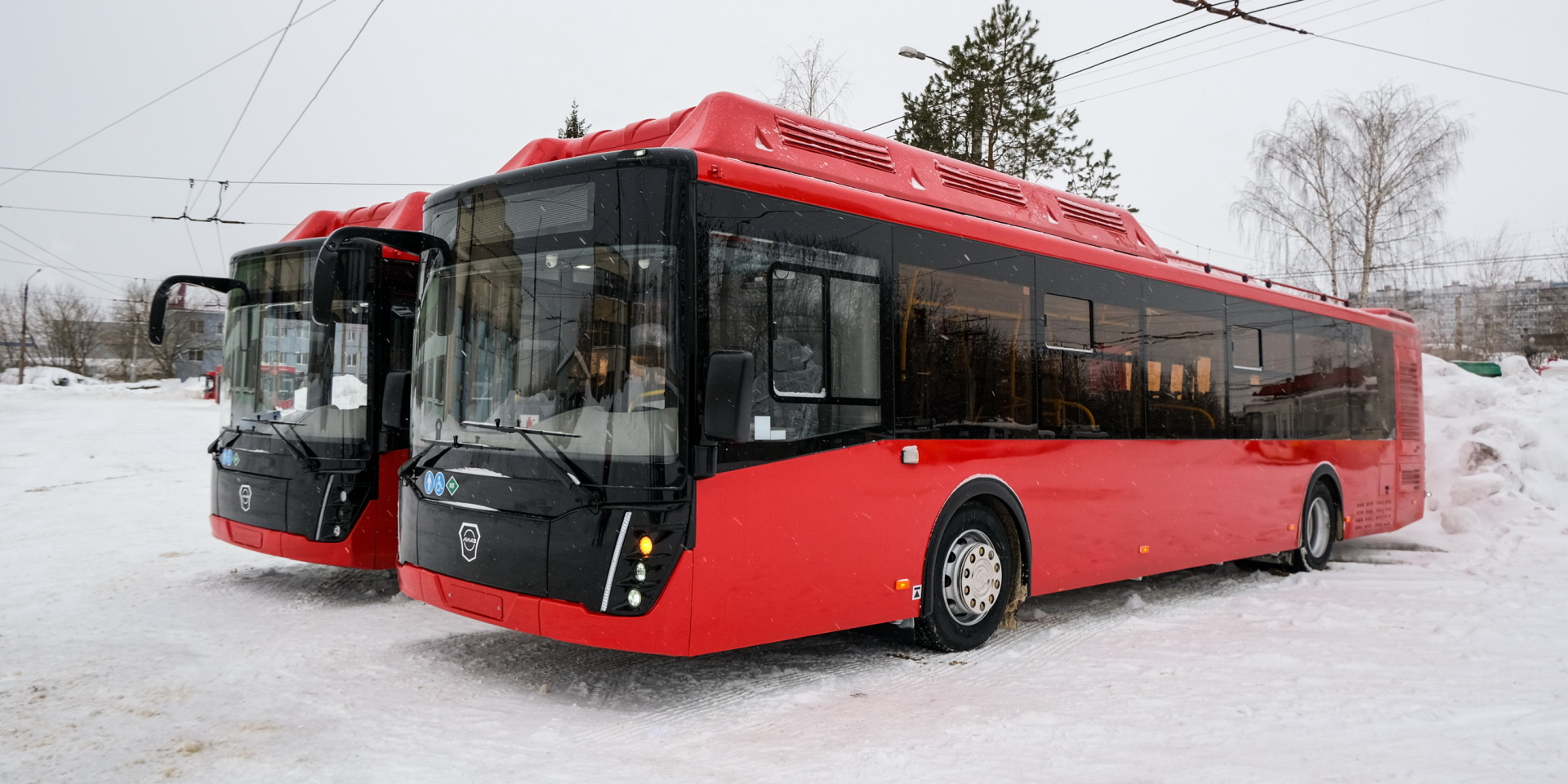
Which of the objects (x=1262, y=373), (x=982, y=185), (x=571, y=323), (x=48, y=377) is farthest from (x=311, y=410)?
(x=48, y=377)

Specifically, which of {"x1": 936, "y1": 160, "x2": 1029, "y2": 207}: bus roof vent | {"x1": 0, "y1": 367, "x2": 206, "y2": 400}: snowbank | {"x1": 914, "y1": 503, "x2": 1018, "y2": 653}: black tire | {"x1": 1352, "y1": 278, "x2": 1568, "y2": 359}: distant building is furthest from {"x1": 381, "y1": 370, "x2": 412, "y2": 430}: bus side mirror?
{"x1": 1352, "y1": 278, "x2": 1568, "y2": 359}: distant building

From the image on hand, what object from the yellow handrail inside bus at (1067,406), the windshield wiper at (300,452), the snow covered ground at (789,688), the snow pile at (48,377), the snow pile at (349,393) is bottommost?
the snow covered ground at (789,688)

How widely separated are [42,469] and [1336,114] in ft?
129

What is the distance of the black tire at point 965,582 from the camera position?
21.1ft

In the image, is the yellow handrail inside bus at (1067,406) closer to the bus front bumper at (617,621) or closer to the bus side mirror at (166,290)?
the bus front bumper at (617,621)

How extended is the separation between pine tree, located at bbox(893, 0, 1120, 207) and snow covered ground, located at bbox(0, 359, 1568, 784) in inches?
655

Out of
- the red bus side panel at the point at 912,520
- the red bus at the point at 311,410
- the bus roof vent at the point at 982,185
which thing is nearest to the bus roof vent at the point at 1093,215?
the bus roof vent at the point at 982,185

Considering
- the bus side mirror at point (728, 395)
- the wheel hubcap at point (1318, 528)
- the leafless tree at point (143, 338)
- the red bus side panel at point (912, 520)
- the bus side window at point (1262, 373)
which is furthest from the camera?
the leafless tree at point (143, 338)

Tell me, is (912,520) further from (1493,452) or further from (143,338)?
(143,338)

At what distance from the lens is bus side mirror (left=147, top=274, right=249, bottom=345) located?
8.31m

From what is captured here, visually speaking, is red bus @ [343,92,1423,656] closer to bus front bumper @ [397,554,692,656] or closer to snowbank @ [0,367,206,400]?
bus front bumper @ [397,554,692,656]

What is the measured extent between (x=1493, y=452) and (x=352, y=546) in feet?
46.0

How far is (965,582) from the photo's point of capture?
6621 mm

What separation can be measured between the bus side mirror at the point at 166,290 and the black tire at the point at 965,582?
6344mm
